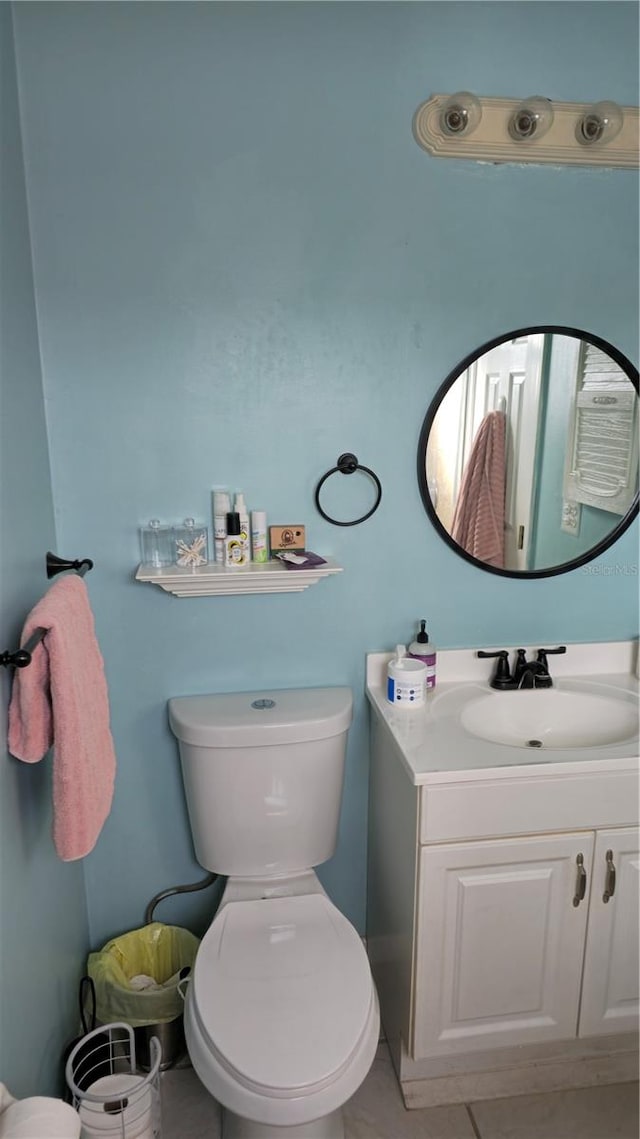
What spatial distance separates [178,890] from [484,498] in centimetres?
127

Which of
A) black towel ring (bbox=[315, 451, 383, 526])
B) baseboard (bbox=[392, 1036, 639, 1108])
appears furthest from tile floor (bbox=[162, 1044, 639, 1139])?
black towel ring (bbox=[315, 451, 383, 526])

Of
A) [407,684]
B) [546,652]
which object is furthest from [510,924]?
[546,652]

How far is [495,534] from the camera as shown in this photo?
5.83 ft

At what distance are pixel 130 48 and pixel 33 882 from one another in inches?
65.1

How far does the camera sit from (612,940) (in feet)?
5.06

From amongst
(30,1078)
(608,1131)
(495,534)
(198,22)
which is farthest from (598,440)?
(30,1078)

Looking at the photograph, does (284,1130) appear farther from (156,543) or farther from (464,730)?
(156,543)

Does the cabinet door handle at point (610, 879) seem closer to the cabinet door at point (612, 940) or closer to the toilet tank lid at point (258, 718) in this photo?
the cabinet door at point (612, 940)

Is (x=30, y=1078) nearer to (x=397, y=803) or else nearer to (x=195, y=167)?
(x=397, y=803)

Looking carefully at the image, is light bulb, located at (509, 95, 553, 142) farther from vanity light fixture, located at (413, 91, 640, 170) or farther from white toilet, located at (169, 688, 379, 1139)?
white toilet, located at (169, 688, 379, 1139)

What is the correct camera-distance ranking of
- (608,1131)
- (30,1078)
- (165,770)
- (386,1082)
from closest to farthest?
(30,1078) → (608,1131) → (386,1082) → (165,770)

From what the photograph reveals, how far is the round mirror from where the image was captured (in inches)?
66.7

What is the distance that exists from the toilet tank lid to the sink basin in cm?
35

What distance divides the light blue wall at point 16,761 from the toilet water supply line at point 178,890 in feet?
0.86
